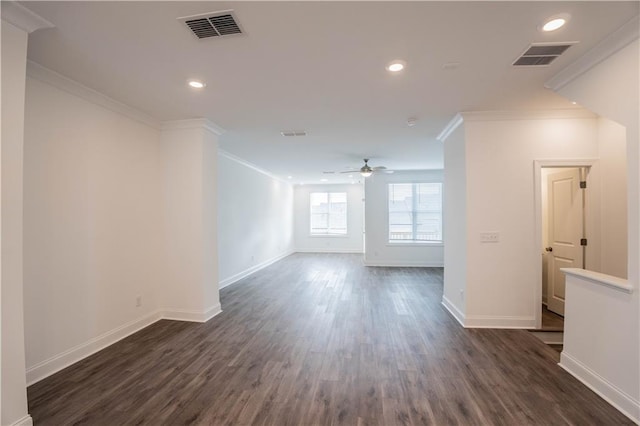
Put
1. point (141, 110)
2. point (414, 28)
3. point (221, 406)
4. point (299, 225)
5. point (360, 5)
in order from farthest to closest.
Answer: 1. point (299, 225)
2. point (141, 110)
3. point (221, 406)
4. point (414, 28)
5. point (360, 5)

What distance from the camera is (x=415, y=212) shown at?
8.24 m

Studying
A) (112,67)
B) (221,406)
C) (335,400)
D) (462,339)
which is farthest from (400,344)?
(112,67)

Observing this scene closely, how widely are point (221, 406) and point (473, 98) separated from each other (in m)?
3.91

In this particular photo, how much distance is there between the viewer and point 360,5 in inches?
69.6

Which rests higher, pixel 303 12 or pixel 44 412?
pixel 303 12

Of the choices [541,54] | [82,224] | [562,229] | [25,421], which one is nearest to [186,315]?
[82,224]

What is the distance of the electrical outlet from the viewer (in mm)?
3633

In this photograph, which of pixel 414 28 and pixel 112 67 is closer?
pixel 414 28

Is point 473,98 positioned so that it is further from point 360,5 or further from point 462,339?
point 462,339

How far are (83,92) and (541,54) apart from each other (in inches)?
172

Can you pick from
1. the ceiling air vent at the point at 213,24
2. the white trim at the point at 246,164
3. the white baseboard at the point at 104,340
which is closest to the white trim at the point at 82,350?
the white baseboard at the point at 104,340

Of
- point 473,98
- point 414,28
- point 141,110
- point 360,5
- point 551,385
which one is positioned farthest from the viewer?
point 141,110

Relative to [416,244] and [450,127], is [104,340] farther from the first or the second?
[416,244]

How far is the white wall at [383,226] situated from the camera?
26.7ft
